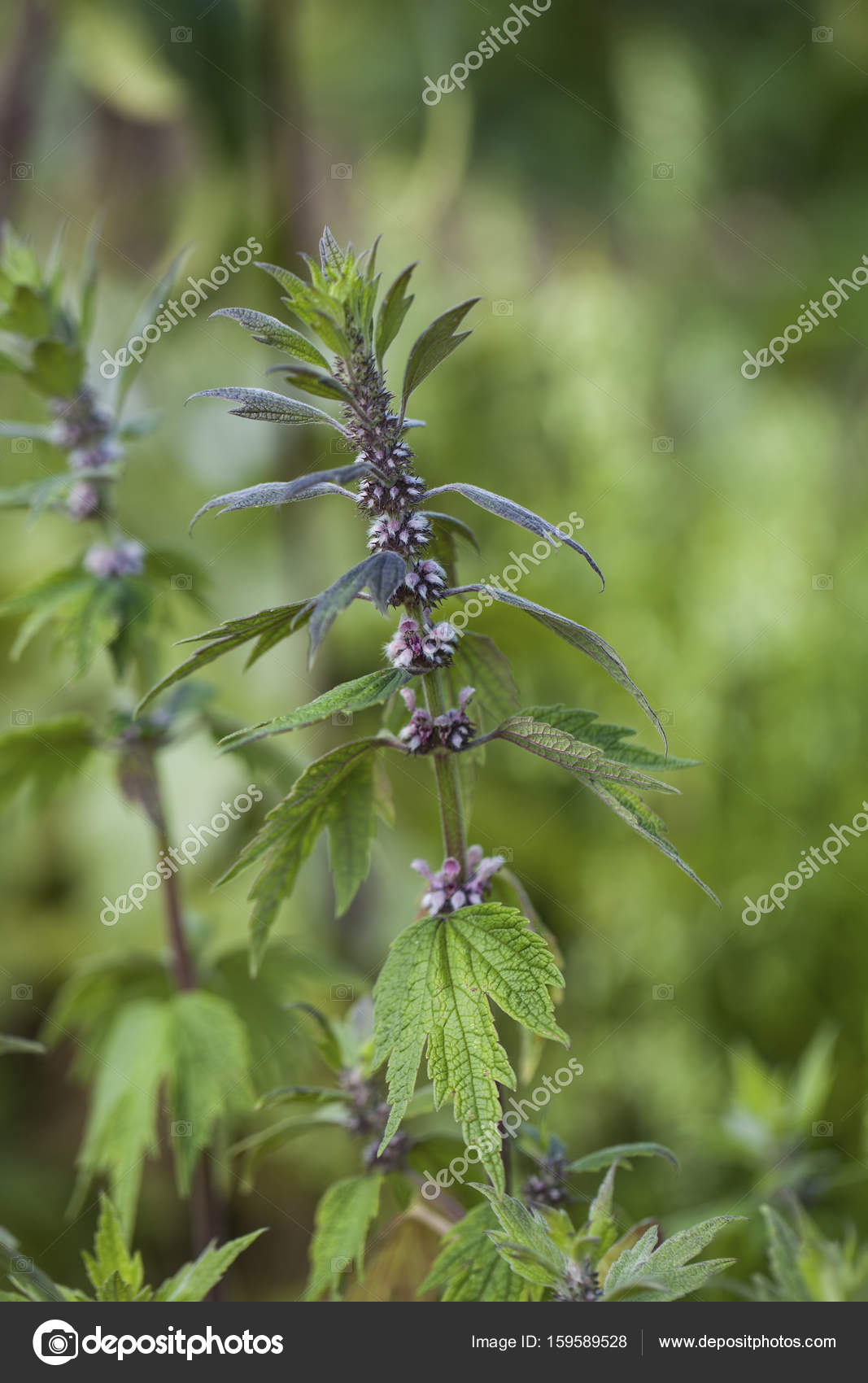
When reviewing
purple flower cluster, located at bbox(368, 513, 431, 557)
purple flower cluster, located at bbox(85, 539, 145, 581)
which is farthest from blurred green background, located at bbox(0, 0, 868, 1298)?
purple flower cluster, located at bbox(368, 513, 431, 557)

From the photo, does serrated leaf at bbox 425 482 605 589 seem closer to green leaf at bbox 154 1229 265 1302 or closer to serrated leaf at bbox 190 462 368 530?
serrated leaf at bbox 190 462 368 530

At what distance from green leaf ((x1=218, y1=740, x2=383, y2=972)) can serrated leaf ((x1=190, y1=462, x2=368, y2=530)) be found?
0.09 m

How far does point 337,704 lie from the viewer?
36 cm

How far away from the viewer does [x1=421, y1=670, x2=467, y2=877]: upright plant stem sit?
42cm

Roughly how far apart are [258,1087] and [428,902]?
322 mm

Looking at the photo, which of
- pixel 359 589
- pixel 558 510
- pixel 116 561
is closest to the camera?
pixel 359 589

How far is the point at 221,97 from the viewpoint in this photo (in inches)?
52.3

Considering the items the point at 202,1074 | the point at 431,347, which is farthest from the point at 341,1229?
the point at 431,347

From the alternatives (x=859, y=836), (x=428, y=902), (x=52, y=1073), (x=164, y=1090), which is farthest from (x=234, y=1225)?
(x=428, y=902)

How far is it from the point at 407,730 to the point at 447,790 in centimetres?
3

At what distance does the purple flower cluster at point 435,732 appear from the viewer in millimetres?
406

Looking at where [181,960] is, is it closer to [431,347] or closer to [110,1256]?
[110,1256]

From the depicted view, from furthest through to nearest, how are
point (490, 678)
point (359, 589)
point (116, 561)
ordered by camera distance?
point (116, 561), point (490, 678), point (359, 589)

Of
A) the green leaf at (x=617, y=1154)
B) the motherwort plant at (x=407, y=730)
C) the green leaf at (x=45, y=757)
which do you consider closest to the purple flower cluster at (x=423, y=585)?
the motherwort plant at (x=407, y=730)
